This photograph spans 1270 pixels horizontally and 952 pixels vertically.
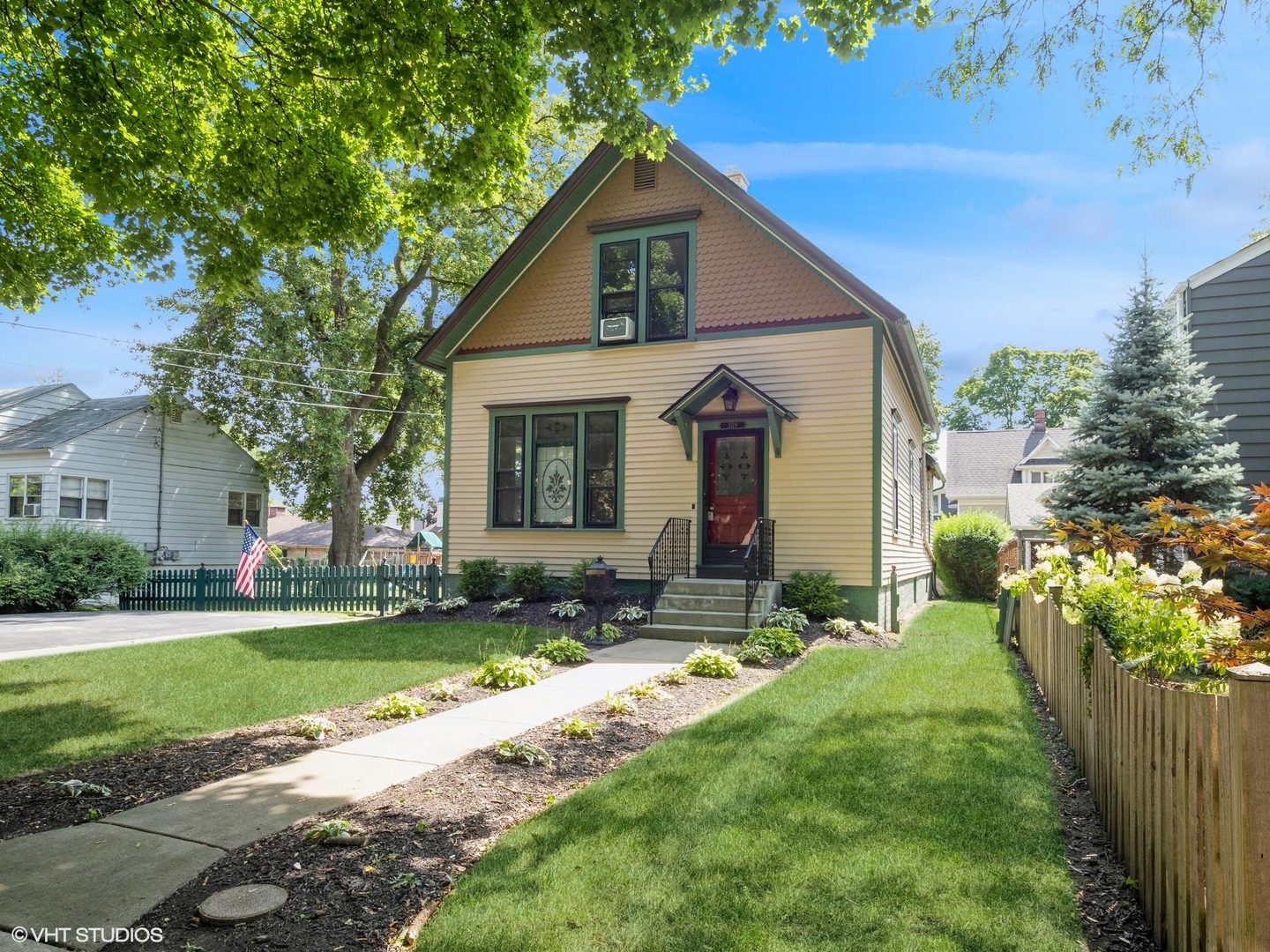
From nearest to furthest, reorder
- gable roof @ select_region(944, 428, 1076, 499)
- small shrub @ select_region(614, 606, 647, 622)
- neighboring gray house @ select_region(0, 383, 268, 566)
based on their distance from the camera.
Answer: small shrub @ select_region(614, 606, 647, 622)
neighboring gray house @ select_region(0, 383, 268, 566)
gable roof @ select_region(944, 428, 1076, 499)

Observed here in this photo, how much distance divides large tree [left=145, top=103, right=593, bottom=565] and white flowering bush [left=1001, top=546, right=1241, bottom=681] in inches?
833

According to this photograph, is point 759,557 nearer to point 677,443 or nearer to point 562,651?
point 677,443

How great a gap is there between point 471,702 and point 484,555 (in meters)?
8.06

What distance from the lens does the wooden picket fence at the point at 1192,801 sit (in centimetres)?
238

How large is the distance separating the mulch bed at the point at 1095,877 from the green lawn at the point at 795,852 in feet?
0.25

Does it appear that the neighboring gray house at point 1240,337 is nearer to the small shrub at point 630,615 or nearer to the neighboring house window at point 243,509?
the small shrub at point 630,615

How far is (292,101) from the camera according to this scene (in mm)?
8867

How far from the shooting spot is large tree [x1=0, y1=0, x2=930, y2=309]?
7016 mm

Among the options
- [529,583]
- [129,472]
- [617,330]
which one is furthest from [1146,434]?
[129,472]

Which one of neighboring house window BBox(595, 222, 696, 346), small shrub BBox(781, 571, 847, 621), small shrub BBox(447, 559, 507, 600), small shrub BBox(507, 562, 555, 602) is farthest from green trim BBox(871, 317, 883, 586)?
small shrub BBox(447, 559, 507, 600)

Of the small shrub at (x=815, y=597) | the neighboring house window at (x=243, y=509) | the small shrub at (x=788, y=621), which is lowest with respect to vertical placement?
the small shrub at (x=788, y=621)

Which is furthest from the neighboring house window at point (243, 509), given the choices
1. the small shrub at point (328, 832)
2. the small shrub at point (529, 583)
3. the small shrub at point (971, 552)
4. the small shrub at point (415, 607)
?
the small shrub at point (328, 832)

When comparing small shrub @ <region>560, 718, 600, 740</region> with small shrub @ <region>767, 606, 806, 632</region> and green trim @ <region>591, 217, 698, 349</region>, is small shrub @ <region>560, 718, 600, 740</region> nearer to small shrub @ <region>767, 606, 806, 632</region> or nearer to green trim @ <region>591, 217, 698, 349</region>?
small shrub @ <region>767, 606, 806, 632</region>

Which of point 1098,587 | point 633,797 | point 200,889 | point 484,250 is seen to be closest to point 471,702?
point 633,797
